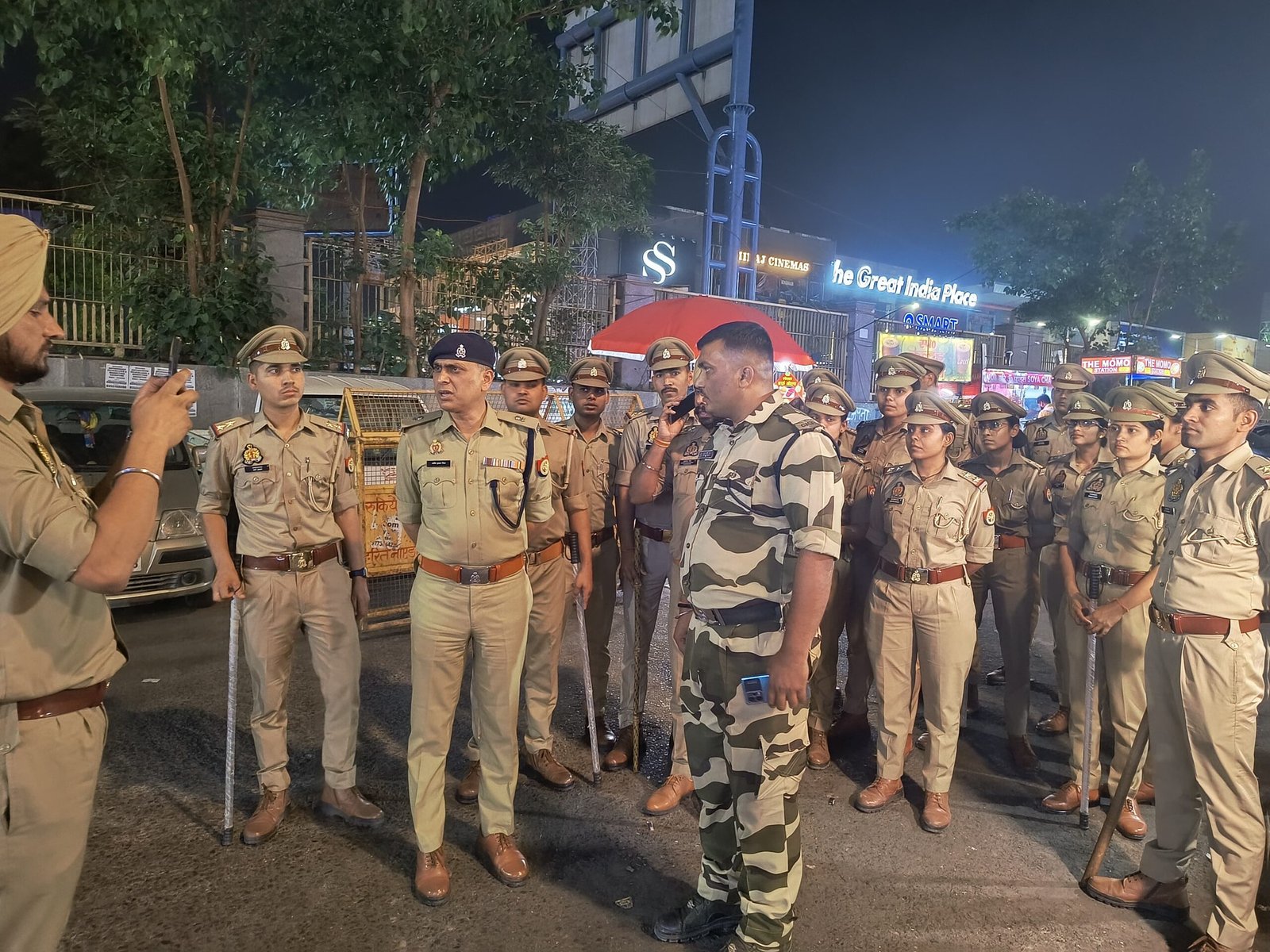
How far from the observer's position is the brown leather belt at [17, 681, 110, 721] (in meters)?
1.93

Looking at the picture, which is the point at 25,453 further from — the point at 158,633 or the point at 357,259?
the point at 357,259

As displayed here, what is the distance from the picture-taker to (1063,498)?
5.21 m

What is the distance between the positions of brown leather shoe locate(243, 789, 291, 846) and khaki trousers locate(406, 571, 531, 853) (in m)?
0.85

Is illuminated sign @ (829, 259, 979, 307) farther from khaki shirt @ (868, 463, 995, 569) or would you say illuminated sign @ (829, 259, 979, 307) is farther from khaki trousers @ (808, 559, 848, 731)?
khaki shirt @ (868, 463, 995, 569)

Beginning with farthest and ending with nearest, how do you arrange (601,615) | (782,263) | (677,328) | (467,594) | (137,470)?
Answer: 1. (782,263)
2. (677,328)
3. (601,615)
4. (467,594)
5. (137,470)

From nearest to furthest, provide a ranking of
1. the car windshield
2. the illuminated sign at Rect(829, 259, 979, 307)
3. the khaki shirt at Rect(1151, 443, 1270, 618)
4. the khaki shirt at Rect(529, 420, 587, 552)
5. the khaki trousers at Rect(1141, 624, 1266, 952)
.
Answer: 1. the khaki trousers at Rect(1141, 624, 1266, 952)
2. the khaki shirt at Rect(1151, 443, 1270, 618)
3. the khaki shirt at Rect(529, 420, 587, 552)
4. the car windshield
5. the illuminated sign at Rect(829, 259, 979, 307)

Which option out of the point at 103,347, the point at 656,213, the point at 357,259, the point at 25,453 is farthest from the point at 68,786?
the point at 656,213

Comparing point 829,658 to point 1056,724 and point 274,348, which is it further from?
point 274,348

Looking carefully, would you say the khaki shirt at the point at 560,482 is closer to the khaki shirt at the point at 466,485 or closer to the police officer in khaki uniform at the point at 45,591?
the khaki shirt at the point at 466,485

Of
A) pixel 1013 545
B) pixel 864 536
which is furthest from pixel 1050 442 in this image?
pixel 864 536

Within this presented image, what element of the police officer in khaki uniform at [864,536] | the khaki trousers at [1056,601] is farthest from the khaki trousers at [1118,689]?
the police officer in khaki uniform at [864,536]

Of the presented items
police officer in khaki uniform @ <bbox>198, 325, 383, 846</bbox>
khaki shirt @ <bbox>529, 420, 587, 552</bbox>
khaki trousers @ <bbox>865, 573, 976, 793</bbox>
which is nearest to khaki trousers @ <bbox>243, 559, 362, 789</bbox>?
police officer in khaki uniform @ <bbox>198, 325, 383, 846</bbox>

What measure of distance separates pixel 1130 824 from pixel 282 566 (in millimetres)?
4333

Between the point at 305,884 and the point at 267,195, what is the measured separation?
34.7 ft
